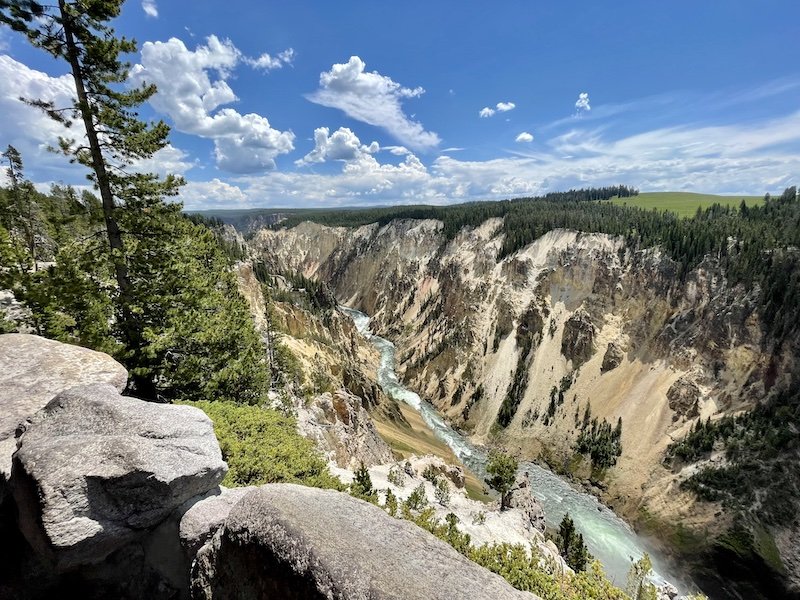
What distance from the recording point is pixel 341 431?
3656 centimetres

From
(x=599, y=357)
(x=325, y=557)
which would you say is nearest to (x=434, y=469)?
(x=325, y=557)

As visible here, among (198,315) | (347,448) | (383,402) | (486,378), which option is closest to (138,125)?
(198,315)

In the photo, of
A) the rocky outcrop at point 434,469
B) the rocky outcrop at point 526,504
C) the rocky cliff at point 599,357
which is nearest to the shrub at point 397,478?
the rocky outcrop at point 434,469

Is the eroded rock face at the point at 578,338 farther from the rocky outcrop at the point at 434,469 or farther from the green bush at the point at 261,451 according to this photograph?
the green bush at the point at 261,451

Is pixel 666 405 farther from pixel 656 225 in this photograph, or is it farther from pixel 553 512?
pixel 656 225

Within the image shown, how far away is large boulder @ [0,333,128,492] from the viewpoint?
35.2 ft

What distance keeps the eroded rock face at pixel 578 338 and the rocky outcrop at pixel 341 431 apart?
164 feet

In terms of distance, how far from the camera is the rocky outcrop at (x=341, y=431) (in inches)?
1192

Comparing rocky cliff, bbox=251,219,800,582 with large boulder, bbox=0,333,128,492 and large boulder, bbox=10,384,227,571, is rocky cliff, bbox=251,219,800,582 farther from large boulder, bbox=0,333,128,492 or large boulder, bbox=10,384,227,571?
large boulder, bbox=0,333,128,492

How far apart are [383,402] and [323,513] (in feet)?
220

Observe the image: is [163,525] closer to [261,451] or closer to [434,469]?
[261,451]

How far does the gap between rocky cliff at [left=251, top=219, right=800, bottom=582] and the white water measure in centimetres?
259

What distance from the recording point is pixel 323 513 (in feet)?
25.7

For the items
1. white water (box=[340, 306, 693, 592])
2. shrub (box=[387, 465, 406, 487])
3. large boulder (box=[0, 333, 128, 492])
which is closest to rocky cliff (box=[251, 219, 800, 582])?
white water (box=[340, 306, 693, 592])
